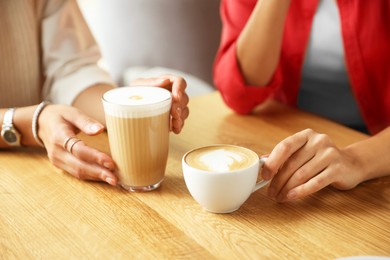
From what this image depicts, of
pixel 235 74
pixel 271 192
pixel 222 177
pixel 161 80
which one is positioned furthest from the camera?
pixel 235 74

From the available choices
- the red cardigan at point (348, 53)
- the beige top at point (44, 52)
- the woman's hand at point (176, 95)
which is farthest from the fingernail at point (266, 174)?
the beige top at point (44, 52)

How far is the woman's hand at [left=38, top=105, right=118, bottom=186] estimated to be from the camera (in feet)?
3.25

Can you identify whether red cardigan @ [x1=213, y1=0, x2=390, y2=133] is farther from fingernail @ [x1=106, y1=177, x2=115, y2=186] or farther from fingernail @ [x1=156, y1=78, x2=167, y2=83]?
fingernail @ [x1=106, y1=177, x2=115, y2=186]

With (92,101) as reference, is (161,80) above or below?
above

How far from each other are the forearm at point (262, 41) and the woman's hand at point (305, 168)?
1.51 feet

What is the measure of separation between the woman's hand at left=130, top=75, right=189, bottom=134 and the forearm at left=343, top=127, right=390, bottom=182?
310 millimetres

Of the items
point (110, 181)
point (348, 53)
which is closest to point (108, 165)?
point (110, 181)

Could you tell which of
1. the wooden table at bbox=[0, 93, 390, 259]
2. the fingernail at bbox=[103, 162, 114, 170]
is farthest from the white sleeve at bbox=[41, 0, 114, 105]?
the fingernail at bbox=[103, 162, 114, 170]

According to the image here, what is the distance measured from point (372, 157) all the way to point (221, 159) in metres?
0.31

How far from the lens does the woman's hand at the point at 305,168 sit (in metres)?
0.92

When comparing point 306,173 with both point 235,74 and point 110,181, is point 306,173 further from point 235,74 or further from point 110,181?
point 235,74

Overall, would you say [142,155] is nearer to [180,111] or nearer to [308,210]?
[180,111]

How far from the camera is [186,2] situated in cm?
209

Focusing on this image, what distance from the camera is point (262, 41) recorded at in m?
1.36
